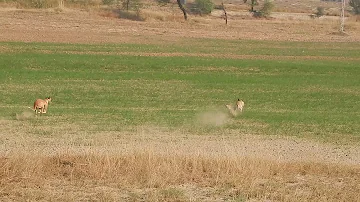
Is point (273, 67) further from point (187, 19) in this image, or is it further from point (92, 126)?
point (187, 19)

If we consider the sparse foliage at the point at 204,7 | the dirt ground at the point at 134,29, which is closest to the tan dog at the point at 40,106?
the dirt ground at the point at 134,29

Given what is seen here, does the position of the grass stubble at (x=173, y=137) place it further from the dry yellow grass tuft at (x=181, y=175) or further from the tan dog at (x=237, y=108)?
the tan dog at (x=237, y=108)

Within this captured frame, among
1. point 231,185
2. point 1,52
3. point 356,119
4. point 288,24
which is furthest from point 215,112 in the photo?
point 288,24

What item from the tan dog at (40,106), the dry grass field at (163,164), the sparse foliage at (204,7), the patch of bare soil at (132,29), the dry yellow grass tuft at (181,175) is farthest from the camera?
the sparse foliage at (204,7)

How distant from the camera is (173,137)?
1838 cm

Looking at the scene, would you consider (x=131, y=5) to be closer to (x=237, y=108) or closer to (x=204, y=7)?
(x=204, y=7)

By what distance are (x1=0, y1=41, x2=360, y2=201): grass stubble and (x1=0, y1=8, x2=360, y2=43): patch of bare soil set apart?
19.4m

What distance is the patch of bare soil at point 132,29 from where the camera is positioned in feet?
183

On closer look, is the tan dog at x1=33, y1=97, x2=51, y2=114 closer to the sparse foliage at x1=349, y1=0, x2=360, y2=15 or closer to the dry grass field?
the dry grass field

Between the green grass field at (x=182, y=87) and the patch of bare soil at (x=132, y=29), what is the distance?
21.2ft

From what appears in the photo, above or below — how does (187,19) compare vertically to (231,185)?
below

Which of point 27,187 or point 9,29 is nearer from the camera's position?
point 27,187

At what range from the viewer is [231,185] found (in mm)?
13016

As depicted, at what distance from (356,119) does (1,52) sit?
2362cm
